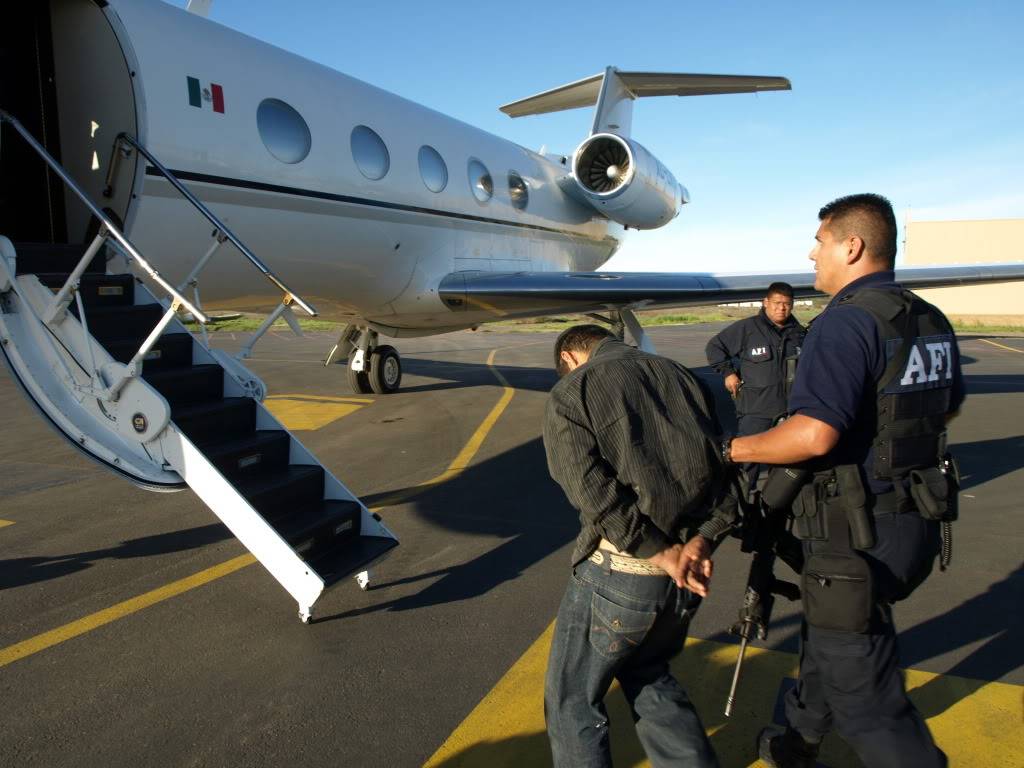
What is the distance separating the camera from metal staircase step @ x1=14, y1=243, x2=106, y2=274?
14.5 feet

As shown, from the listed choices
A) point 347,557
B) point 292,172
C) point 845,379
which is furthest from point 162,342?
point 845,379

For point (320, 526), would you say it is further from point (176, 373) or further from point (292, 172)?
point (292, 172)

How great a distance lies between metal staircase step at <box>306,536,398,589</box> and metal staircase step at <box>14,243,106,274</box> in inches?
98.6

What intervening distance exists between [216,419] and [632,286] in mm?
5983

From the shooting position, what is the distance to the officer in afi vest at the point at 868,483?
2062mm

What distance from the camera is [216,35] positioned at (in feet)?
20.2

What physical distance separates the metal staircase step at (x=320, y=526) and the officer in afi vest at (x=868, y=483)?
2.35 metres

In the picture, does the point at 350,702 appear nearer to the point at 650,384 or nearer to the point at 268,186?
the point at 650,384

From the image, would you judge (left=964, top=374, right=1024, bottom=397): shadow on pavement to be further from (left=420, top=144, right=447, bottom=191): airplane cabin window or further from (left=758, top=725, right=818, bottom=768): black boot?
(left=758, top=725, right=818, bottom=768): black boot

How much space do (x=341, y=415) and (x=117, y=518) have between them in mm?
4440

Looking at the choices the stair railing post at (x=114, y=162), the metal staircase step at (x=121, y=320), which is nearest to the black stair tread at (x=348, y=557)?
the metal staircase step at (x=121, y=320)

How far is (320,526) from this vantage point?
3.74 m

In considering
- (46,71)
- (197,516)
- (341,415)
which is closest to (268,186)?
(46,71)

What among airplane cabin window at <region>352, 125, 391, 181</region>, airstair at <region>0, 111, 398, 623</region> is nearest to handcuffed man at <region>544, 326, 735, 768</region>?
airstair at <region>0, 111, 398, 623</region>
